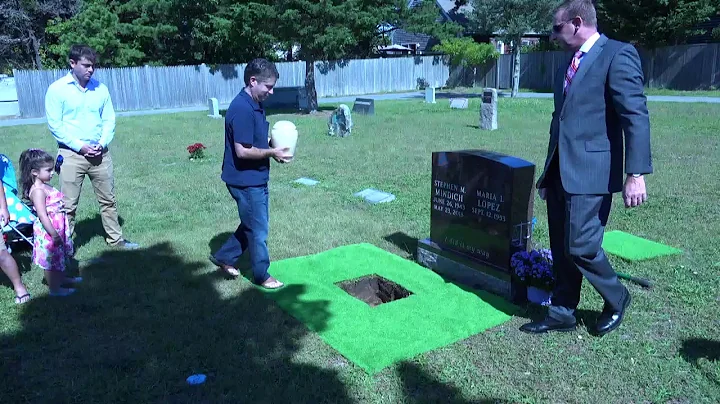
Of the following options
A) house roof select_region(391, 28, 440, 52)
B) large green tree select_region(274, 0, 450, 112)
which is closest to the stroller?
large green tree select_region(274, 0, 450, 112)

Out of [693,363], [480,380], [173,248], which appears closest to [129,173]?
[173,248]

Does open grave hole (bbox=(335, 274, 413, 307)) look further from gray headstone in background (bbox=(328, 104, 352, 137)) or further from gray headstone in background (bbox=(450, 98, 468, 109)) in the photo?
gray headstone in background (bbox=(450, 98, 468, 109))

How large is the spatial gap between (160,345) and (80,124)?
2.70 metres

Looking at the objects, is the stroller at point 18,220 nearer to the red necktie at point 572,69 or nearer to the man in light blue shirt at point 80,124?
the man in light blue shirt at point 80,124

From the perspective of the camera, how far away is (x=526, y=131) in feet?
49.5

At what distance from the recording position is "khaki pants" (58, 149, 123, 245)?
5.74 meters

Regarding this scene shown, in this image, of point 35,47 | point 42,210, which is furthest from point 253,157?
point 35,47

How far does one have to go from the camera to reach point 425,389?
140 inches

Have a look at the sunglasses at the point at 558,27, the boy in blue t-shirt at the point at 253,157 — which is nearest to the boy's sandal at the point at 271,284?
the boy in blue t-shirt at the point at 253,157

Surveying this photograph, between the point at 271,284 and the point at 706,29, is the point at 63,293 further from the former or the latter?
the point at 706,29

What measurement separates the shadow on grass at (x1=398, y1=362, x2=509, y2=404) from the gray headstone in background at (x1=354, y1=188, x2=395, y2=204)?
14.9 ft

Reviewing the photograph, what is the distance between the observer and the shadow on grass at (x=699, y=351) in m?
3.77

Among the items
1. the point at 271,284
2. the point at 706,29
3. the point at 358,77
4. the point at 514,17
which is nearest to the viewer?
the point at 271,284

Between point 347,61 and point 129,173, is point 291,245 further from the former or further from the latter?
point 347,61
